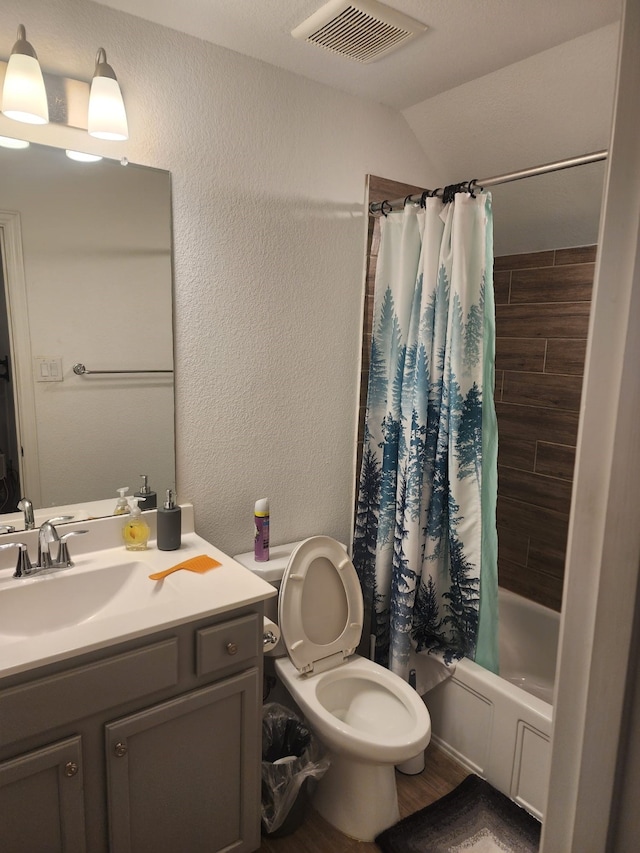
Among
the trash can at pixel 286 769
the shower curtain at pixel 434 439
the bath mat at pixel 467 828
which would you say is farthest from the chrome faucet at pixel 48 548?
the bath mat at pixel 467 828

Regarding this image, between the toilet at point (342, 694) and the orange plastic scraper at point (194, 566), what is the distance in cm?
32

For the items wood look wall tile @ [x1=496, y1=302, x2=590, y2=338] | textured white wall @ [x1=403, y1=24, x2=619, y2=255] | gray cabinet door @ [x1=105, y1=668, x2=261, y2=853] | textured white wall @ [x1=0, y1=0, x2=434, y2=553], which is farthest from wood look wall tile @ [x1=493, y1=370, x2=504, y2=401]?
gray cabinet door @ [x1=105, y1=668, x2=261, y2=853]

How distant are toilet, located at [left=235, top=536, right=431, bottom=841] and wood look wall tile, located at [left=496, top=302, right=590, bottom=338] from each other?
145cm

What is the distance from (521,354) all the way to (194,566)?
193 centimetres

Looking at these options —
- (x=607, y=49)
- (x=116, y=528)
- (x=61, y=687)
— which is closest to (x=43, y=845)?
(x=61, y=687)

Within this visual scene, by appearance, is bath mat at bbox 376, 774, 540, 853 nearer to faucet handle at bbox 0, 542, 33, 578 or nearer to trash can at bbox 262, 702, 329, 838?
trash can at bbox 262, 702, 329, 838

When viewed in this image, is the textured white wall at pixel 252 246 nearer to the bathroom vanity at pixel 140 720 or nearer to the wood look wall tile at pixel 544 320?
the bathroom vanity at pixel 140 720

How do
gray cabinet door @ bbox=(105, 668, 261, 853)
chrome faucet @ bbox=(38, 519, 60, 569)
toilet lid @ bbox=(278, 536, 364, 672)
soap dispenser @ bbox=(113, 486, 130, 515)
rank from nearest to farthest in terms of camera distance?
gray cabinet door @ bbox=(105, 668, 261, 853) < chrome faucet @ bbox=(38, 519, 60, 569) < soap dispenser @ bbox=(113, 486, 130, 515) < toilet lid @ bbox=(278, 536, 364, 672)

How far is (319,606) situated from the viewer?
203cm

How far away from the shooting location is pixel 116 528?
5.84 feet

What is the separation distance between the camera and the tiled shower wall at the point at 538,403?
2582 millimetres

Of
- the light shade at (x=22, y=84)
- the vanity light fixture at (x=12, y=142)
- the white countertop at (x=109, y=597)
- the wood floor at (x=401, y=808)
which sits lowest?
the wood floor at (x=401, y=808)

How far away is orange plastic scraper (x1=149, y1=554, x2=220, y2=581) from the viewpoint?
62.8 inches

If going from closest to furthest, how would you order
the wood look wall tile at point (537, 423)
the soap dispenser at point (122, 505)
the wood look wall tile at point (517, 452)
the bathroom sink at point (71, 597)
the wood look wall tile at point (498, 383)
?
the bathroom sink at point (71, 597) < the soap dispenser at point (122, 505) < the wood look wall tile at point (537, 423) < the wood look wall tile at point (517, 452) < the wood look wall tile at point (498, 383)
